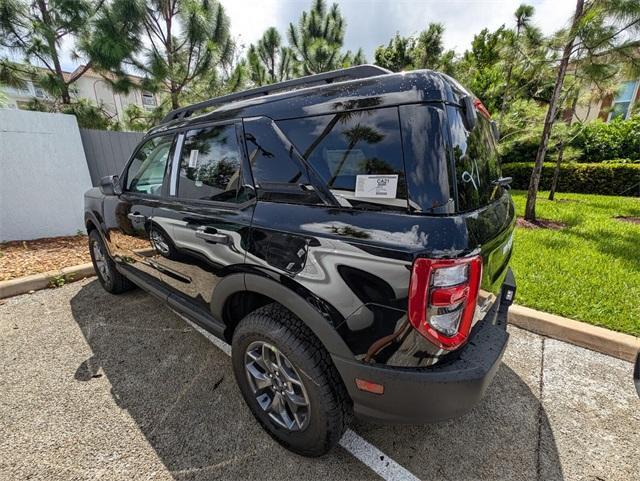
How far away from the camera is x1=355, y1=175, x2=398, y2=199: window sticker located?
135cm

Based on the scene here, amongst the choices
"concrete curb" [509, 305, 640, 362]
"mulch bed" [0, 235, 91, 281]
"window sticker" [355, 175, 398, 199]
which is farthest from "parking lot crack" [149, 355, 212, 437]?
"mulch bed" [0, 235, 91, 281]

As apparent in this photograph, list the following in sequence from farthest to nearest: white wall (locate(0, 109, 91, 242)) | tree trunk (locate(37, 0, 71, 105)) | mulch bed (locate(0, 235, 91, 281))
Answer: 1. tree trunk (locate(37, 0, 71, 105))
2. white wall (locate(0, 109, 91, 242))
3. mulch bed (locate(0, 235, 91, 281))

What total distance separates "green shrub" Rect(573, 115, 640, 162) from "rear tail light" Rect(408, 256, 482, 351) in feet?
52.9

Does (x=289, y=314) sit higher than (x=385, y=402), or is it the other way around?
(x=289, y=314)

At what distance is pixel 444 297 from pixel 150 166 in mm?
2625

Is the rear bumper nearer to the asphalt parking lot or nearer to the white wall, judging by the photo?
the asphalt parking lot

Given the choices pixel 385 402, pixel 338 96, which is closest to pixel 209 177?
pixel 338 96

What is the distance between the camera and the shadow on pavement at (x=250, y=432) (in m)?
1.73

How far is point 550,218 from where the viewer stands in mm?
6629

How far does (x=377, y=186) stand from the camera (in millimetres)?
1379

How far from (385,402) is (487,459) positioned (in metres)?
0.88

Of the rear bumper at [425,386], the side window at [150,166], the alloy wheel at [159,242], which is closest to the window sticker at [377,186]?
the rear bumper at [425,386]

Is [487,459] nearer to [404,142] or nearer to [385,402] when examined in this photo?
[385,402]

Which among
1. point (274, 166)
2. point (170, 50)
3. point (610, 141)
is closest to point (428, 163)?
point (274, 166)
